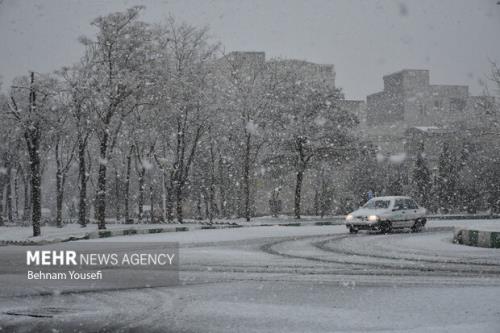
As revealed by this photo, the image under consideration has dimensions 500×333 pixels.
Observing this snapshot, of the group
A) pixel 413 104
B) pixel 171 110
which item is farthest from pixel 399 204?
pixel 413 104

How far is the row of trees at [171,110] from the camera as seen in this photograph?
35.9 metres

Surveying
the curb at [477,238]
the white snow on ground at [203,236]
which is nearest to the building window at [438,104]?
the white snow on ground at [203,236]

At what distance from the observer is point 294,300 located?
9.96m

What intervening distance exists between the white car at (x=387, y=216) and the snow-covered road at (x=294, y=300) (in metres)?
10.9

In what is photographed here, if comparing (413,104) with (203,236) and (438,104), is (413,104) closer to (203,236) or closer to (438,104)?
(438,104)

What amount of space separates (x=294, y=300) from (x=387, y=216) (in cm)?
1874

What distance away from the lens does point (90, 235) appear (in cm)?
2909

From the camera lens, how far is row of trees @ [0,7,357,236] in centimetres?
3588

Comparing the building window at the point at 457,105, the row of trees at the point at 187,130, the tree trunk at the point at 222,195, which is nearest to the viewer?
the row of trees at the point at 187,130

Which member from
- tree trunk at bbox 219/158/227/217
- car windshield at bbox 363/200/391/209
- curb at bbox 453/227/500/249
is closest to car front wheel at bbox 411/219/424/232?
car windshield at bbox 363/200/391/209

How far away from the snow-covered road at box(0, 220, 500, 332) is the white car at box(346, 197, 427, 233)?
1094cm

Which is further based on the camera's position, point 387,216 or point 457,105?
point 457,105

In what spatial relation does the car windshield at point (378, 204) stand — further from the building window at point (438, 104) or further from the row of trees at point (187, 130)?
the building window at point (438, 104)

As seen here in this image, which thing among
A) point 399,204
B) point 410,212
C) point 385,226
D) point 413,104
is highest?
point 413,104
